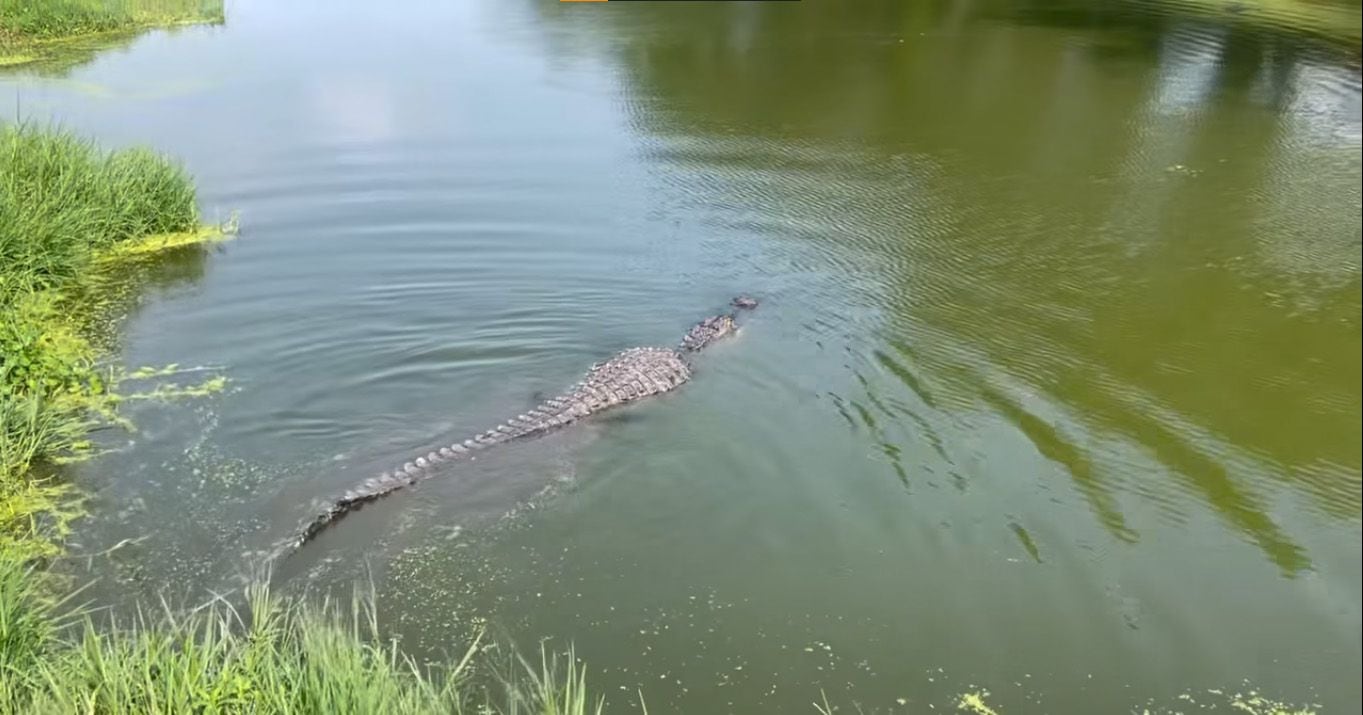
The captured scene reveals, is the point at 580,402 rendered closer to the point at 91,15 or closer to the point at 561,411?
the point at 561,411

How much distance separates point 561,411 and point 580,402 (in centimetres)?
13

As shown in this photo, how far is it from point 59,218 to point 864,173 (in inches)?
259

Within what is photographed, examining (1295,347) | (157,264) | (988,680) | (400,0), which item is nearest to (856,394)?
(988,680)

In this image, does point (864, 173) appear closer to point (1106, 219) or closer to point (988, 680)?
point (1106, 219)

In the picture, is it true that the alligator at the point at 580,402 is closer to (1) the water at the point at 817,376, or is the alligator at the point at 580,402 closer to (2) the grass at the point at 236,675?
(1) the water at the point at 817,376

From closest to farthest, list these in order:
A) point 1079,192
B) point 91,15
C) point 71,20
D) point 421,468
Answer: point 421,468, point 1079,192, point 71,20, point 91,15

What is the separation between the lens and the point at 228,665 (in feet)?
10.9

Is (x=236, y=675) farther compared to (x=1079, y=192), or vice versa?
(x=1079, y=192)

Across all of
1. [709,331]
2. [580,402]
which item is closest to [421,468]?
[580,402]

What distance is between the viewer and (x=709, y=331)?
6.90m

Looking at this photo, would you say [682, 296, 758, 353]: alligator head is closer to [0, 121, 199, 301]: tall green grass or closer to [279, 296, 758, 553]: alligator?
[279, 296, 758, 553]: alligator

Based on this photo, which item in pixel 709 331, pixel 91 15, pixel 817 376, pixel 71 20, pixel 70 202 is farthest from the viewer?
pixel 91 15

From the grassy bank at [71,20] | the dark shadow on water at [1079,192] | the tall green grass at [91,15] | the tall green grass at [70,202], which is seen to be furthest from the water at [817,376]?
the tall green grass at [91,15]

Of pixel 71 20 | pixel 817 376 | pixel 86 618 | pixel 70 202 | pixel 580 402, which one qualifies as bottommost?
pixel 817 376
